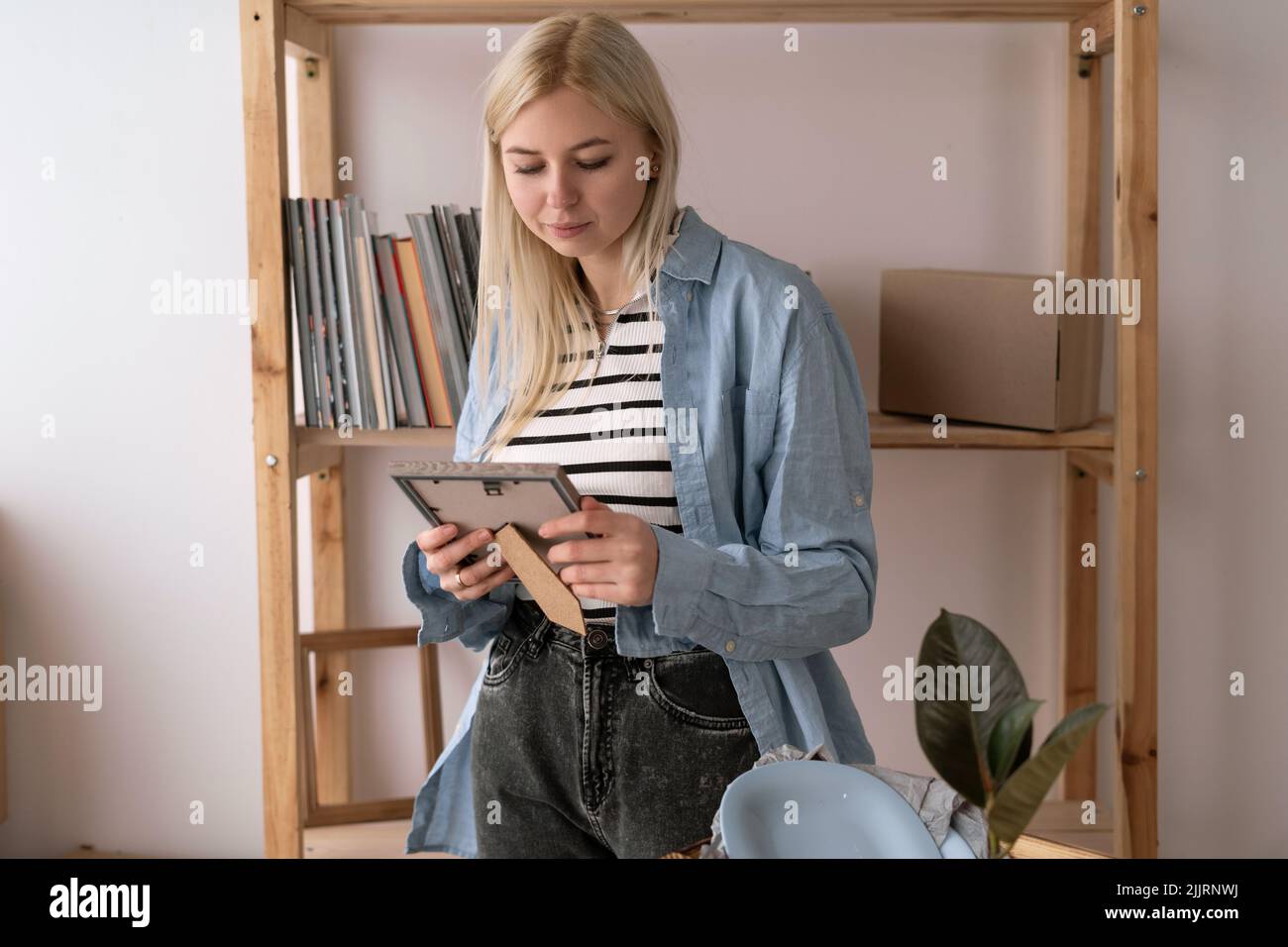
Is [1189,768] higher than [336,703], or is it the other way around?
[336,703]

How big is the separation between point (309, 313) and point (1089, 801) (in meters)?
1.43

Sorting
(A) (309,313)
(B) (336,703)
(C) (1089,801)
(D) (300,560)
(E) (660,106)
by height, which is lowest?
(C) (1089,801)

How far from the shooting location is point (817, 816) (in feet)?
2.22

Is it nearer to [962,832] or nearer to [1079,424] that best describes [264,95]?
[1079,424]

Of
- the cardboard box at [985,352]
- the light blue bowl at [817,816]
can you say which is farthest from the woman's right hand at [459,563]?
the cardboard box at [985,352]

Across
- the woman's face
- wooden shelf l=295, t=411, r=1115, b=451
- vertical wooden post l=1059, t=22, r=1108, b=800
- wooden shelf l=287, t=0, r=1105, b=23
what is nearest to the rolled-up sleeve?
the woman's face

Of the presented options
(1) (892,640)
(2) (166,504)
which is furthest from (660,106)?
(2) (166,504)

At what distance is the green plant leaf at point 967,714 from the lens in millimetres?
490

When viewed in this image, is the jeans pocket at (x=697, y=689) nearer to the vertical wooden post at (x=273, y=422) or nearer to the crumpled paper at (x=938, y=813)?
the crumpled paper at (x=938, y=813)

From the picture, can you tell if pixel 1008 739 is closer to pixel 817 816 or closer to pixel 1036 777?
pixel 1036 777

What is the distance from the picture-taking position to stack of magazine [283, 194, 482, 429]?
1.63 metres

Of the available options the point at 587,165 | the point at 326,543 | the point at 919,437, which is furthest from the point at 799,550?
the point at 326,543

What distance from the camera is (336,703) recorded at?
2.04 m

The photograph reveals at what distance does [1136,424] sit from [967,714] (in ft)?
3.97
